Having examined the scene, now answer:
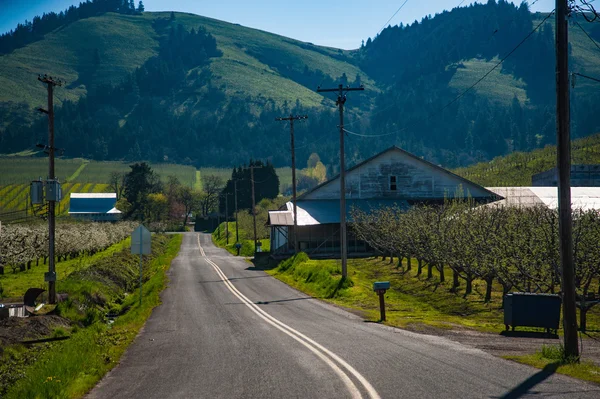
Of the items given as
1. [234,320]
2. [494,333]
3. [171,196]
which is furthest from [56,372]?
[171,196]

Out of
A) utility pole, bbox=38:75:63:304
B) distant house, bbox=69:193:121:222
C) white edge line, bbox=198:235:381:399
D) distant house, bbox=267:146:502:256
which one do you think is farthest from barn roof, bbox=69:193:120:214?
utility pole, bbox=38:75:63:304

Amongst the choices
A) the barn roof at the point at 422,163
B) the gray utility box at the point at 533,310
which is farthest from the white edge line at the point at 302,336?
the barn roof at the point at 422,163

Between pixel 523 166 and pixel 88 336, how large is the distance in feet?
360

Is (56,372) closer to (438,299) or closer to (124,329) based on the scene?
(124,329)

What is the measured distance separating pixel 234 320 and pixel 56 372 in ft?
31.6

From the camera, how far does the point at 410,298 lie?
3088cm

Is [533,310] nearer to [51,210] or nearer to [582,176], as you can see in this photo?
[51,210]

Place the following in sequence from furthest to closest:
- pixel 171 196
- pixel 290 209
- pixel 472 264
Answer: pixel 171 196 → pixel 290 209 → pixel 472 264

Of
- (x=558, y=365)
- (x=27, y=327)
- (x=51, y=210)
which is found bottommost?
(x=27, y=327)

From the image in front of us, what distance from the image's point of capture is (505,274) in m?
25.9

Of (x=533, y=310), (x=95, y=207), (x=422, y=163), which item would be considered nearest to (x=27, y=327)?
(x=533, y=310)

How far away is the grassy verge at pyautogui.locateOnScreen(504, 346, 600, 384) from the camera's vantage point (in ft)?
37.8

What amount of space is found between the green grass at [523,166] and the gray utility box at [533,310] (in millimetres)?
89389

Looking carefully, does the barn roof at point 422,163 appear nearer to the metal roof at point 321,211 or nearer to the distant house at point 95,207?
the metal roof at point 321,211
